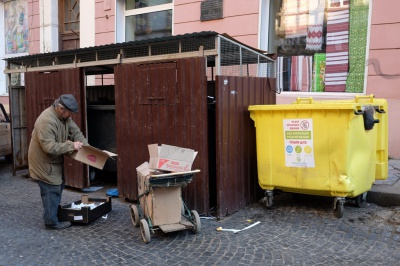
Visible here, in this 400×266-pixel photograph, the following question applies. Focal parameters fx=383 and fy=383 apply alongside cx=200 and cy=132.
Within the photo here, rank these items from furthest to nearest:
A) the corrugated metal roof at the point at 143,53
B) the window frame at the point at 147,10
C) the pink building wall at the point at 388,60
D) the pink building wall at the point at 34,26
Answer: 1. the pink building wall at the point at 34,26
2. the window frame at the point at 147,10
3. the pink building wall at the point at 388,60
4. the corrugated metal roof at the point at 143,53

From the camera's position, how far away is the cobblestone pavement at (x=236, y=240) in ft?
12.3

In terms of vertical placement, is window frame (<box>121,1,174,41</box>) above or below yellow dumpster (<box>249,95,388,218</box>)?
above

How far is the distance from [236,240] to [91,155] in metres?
1.98

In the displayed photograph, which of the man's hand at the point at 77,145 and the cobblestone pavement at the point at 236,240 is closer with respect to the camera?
the cobblestone pavement at the point at 236,240

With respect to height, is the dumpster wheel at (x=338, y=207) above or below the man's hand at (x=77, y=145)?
below

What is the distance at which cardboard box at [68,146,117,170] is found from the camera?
450 cm

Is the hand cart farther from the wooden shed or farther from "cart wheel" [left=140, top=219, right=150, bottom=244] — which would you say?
the wooden shed

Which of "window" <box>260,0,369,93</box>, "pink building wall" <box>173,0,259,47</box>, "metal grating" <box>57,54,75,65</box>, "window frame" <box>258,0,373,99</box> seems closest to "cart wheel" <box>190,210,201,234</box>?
"metal grating" <box>57,54,75,65</box>

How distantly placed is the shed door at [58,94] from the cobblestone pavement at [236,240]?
1268mm

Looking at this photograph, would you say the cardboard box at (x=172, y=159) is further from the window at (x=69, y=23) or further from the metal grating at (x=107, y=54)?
the window at (x=69, y=23)

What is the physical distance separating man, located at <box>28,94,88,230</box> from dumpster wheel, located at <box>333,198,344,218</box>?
311 cm

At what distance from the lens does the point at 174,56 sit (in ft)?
16.3

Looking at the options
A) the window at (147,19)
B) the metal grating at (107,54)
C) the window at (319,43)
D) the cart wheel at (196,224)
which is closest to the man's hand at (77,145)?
the cart wheel at (196,224)

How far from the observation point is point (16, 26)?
45.3ft
